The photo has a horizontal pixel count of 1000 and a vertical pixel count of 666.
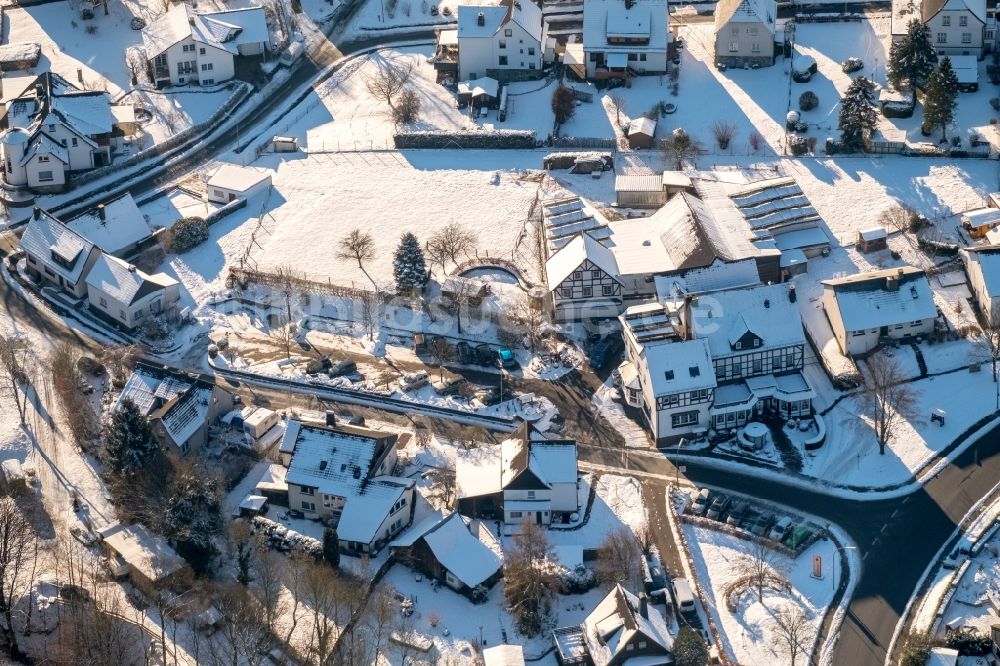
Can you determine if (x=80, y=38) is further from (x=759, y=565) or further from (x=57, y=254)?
(x=759, y=565)

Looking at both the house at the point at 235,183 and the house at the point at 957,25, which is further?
the house at the point at 957,25

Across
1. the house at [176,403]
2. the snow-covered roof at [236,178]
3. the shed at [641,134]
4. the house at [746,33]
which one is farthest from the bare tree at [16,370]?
the house at [746,33]

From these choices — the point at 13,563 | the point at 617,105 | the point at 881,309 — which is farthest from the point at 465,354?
the point at 13,563

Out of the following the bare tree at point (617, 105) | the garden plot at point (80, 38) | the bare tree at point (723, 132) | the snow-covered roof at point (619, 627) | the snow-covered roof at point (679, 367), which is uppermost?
the garden plot at point (80, 38)

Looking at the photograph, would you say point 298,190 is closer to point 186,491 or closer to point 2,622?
point 186,491

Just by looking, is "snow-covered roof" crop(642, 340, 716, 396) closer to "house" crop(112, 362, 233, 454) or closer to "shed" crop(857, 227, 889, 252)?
"shed" crop(857, 227, 889, 252)

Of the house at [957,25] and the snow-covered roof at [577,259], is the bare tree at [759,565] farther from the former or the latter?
the house at [957,25]

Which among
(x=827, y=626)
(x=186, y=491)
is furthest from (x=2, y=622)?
(x=827, y=626)

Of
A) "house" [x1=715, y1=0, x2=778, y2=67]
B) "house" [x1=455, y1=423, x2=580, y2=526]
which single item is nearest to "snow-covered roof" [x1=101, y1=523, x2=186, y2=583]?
"house" [x1=455, y1=423, x2=580, y2=526]
